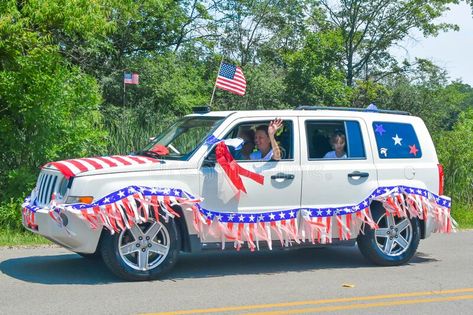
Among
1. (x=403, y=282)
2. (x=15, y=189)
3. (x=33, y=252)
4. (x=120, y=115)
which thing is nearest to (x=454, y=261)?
(x=403, y=282)

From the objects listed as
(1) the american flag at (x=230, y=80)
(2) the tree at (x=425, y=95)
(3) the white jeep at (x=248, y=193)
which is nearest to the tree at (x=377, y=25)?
(2) the tree at (x=425, y=95)

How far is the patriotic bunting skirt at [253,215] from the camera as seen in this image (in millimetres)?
7574

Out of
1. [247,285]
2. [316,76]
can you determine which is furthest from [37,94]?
[316,76]

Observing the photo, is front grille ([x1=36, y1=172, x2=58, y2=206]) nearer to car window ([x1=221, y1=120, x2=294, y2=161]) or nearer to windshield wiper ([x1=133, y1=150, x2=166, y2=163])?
windshield wiper ([x1=133, y1=150, x2=166, y2=163])

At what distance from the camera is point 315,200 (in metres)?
8.66

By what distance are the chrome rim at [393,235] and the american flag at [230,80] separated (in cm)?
965

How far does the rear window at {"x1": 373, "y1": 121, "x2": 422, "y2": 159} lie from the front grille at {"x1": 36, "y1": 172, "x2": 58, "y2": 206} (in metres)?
4.09

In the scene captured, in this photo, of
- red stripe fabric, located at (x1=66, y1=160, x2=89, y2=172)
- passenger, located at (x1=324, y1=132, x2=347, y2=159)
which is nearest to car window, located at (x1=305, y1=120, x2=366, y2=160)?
passenger, located at (x1=324, y1=132, x2=347, y2=159)

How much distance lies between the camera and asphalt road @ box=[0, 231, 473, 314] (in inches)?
269

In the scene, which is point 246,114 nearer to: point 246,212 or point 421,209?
point 246,212

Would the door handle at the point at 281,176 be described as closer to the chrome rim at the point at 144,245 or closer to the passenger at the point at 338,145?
the passenger at the point at 338,145

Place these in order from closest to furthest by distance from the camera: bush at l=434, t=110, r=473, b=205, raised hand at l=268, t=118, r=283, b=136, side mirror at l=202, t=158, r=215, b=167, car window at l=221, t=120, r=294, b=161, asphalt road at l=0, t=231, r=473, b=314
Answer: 1. asphalt road at l=0, t=231, r=473, b=314
2. side mirror at l=202, t=158, r=215, b=167
3. raised hand at l=268, t=118, r=283, b=136
4. car window at l=221, t=120, r=294, b=161
5. bush at l=434, t=110, r=473, b=205

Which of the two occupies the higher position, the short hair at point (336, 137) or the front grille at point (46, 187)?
the short hair at point (336, 137)

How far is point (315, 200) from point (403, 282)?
142cm
